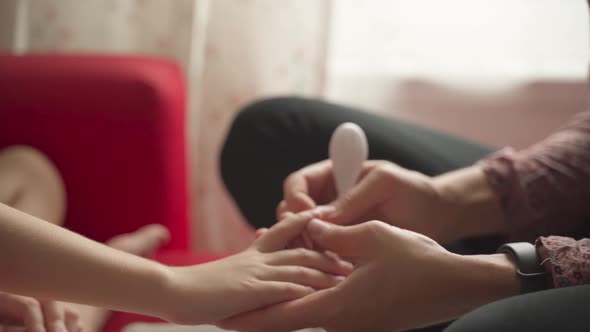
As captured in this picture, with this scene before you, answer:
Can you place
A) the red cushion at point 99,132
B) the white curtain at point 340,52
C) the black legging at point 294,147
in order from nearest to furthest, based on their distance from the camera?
the black legging at point 294,147
the red cushion at point 99,132
the white curtain at point 340,52

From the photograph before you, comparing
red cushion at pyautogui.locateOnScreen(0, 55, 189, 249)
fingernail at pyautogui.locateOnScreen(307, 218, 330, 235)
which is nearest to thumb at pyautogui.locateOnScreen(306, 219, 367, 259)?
fingernail at pyautogui.locateOnScreen(307, 218, 330, 235)

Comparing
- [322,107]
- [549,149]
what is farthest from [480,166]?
[322,107]

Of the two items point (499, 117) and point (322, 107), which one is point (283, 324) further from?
point (499, 117)

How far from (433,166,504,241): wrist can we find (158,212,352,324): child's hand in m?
0.20

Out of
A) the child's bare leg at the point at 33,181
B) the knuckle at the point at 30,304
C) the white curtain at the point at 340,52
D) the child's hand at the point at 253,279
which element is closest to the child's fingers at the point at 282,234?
the child's hand at the point at 253,279

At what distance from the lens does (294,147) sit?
2.79ft

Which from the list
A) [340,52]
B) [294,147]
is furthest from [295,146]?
[340,52]

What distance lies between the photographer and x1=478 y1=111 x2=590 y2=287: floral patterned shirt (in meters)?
0.71

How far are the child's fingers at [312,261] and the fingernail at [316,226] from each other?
2 cm

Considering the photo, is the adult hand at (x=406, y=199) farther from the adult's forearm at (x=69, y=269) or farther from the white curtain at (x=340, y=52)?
the white curtain at (x=340, y=52)

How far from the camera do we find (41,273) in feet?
1.71

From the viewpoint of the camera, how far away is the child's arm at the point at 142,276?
52 cm

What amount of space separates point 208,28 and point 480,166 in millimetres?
785

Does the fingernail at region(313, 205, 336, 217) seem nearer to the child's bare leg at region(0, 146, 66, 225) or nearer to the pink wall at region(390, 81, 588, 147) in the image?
the child's bare leg at region(0, 146, 66, 225)
